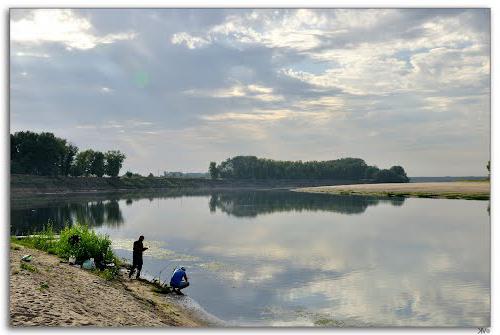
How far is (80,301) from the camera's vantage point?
362 inches

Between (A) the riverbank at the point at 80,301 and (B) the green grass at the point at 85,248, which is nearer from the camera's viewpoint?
(A) the riverbank at the point at 80,301

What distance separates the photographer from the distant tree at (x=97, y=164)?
47.3 m

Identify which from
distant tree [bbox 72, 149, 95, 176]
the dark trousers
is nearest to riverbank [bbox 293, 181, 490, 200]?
the dark trousers

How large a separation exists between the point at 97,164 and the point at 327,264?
3905cm

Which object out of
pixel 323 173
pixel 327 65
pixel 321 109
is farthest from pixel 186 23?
pixel 323 173

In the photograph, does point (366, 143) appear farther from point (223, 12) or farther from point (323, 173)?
point (323, 173)

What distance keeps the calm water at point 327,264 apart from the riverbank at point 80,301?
4.98 ft

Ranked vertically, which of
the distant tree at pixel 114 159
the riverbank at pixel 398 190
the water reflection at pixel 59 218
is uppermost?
the distant tree at pixel 114 159

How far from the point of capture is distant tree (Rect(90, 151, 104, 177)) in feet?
155

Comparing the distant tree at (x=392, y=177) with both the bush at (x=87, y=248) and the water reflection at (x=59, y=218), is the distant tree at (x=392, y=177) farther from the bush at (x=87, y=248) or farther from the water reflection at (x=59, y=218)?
the water reflection at (x=59, y=218)

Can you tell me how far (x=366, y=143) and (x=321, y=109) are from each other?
1.92 meters

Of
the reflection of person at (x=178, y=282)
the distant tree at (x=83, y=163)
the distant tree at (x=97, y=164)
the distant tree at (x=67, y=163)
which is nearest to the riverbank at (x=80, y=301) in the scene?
the reflection of person at (x=178, y=282)

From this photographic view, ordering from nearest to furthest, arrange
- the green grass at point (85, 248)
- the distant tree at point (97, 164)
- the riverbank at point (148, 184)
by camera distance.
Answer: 1. the green grass at point (85, 248)
2. the distant tree at point (97, 164)
3. the riverbank at point (148, 184)

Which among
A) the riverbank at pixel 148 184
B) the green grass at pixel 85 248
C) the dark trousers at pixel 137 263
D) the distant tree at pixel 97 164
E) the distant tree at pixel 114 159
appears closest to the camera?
the dark trousers at pixel 137 263
